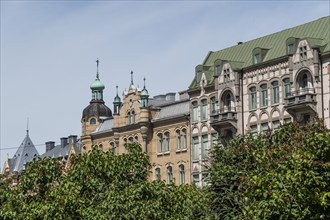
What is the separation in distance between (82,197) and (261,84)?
23.7m

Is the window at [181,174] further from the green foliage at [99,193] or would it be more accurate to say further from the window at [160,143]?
the green foliage at [99,193]

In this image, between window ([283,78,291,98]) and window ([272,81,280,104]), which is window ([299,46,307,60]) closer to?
window ([283,78,291,98])

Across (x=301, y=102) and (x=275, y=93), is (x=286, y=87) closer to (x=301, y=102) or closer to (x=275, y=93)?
(x=275, y=93)

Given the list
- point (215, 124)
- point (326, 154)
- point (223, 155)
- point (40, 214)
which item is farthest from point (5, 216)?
point (326, 154)

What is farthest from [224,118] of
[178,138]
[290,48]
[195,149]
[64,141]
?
[64,141]

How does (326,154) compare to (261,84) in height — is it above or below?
below

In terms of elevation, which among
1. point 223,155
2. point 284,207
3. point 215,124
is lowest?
point 284,207

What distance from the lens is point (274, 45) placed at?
8106cm

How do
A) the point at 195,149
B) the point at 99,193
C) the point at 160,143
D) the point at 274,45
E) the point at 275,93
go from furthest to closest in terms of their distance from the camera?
the point at 160,143, the point at 195,149, the point at 274,45, the point at 275,93, the point at 99,193

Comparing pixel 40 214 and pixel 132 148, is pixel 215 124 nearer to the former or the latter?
pixel 132 148

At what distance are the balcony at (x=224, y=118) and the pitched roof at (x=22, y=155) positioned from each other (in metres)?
72.3

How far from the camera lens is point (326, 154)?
41031 millimetres

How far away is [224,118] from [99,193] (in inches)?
916

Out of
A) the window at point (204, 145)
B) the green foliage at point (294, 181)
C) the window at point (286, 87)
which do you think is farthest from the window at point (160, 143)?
the green foliage at point (294, 181)
